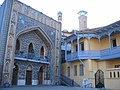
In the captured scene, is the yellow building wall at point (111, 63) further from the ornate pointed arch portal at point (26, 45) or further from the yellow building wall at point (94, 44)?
the ornate pointed arch portal at point (26, 45)

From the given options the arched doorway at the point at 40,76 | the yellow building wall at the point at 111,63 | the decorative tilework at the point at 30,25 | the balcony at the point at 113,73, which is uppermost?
the decorative tilework at the point at 30,25

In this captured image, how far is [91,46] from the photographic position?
19.4 metres

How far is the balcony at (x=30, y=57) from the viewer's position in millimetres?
17422

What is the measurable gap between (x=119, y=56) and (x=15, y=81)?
36.5ft

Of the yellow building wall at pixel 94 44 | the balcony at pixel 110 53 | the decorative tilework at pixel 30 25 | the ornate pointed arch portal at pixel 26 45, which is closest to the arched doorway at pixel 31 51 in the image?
the ornate pointed arch portal at pixel 26 45

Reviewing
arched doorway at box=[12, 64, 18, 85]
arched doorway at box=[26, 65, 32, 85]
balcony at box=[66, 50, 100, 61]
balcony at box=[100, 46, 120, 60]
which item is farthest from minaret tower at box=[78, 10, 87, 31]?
arched doorway at box=[12, 64, 18, 85]

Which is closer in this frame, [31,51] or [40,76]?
[31,51]

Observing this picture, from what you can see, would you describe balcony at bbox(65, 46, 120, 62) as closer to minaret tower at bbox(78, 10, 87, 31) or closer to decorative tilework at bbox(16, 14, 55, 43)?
decorative tilework at bbox(16, 14, 55, 43)

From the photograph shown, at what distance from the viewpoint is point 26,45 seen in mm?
18766

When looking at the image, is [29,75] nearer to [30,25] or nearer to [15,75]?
[15,75]

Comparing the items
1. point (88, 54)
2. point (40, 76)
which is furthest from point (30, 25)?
point (88, 54)

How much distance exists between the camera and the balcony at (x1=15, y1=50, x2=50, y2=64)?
1742 centimetres

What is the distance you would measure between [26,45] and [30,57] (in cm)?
149

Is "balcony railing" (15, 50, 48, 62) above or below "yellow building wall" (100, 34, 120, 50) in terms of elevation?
below
